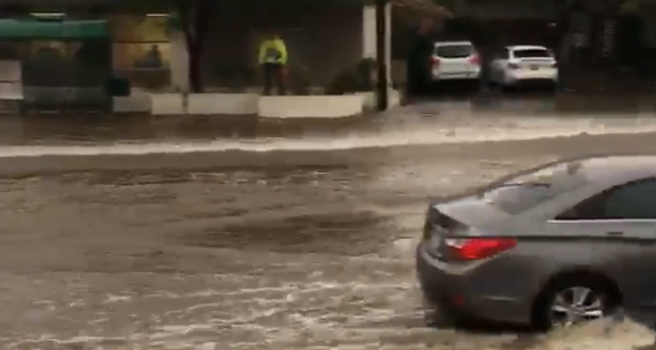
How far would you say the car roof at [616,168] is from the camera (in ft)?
30.4

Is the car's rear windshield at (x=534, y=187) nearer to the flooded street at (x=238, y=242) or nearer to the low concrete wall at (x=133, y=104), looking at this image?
the flooded street at (x=238, y=242)

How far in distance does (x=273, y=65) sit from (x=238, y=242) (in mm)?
17818

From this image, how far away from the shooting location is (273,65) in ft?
103

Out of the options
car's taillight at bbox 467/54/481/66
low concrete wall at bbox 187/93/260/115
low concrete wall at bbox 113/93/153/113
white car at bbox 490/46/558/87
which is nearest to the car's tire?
low concrete wall at bbox 187/93/260/115

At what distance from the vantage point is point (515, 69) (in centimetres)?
3919

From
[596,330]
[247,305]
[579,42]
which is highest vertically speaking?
[596,330]

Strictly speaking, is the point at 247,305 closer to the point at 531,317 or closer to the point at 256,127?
the point at 531,317

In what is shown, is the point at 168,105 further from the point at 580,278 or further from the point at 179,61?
the point at 580,278

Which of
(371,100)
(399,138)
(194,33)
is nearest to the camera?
(399,138)

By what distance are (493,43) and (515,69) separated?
909cm

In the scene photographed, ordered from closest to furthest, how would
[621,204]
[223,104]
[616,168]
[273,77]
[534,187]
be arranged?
[621,204], [616,168], [534,187], [223,104], [273,77]

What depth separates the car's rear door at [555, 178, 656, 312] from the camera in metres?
8.92

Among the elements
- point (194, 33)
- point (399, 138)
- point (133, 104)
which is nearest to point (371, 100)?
point (194, 33)

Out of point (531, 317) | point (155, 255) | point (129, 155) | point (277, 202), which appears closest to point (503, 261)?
point (531, 317)
